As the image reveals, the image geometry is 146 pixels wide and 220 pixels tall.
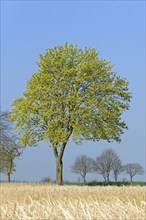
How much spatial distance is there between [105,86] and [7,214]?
1197 inches

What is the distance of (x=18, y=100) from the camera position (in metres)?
36.5

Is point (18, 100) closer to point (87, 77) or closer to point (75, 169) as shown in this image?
point (87, 77)

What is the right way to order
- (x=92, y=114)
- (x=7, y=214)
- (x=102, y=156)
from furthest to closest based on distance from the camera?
1. (x=102, y=156)
2. (x=92, y=114)
3. (x=7, y=214)

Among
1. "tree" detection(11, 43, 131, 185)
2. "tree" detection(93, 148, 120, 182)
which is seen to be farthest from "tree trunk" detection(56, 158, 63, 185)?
"tree" detection(93, 148, 120, 182)

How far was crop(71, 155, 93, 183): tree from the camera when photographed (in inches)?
1953

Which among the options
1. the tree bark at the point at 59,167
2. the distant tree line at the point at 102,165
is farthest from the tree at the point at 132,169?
the tree bark at the point at 59,167

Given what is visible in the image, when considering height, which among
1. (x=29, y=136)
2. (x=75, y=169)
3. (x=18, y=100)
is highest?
(x=18, y=100)

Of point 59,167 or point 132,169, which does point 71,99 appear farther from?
point 132,169

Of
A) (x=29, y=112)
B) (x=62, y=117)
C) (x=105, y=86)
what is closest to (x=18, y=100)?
(x=29, y=112)

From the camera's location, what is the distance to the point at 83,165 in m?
50.0

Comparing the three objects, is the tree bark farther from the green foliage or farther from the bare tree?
the bare tree

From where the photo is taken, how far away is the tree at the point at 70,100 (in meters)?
32.5

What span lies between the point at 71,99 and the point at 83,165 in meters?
19.2

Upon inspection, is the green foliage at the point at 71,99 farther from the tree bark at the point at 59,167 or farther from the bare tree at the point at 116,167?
the bare tree at the point at 116,167
